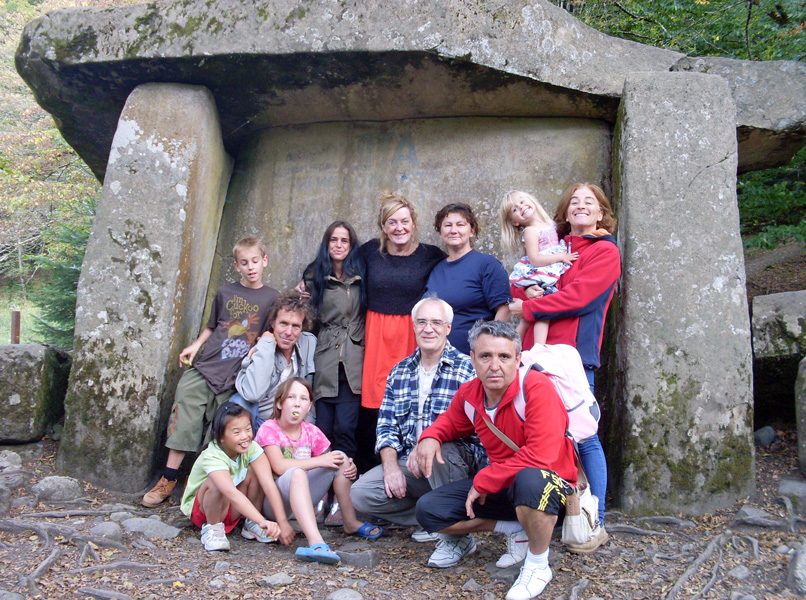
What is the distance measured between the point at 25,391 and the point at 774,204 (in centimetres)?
615

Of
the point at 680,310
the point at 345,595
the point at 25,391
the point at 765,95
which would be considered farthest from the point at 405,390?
the point at 765,95

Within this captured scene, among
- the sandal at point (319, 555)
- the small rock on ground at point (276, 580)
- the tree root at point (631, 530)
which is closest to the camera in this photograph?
the small rock on ground at point (276, 580)

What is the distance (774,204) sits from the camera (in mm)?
5754

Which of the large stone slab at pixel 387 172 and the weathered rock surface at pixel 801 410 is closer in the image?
the weathered rock surface at pixel 801 410

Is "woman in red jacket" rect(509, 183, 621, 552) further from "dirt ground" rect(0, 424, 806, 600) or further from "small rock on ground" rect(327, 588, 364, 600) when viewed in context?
"small rock on ground" rect(327, 588, 364, 600)

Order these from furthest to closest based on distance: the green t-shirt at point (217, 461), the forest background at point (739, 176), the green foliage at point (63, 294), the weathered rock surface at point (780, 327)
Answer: the green foliage at point (63, 294), the forest background at point (739, 176), the weathered rock surface at point (780, 327), the green t-shirt at point (217, 461)

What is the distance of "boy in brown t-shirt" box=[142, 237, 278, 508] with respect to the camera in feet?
13.1

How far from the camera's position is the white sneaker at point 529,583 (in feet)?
8.66

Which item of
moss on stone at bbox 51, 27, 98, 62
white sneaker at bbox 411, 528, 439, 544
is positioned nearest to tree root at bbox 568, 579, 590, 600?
white sneaker at bbox 411, 528, 439, 544

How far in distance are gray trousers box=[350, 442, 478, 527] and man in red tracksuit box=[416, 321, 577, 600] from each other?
0.12m

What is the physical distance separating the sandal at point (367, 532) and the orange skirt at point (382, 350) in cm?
70

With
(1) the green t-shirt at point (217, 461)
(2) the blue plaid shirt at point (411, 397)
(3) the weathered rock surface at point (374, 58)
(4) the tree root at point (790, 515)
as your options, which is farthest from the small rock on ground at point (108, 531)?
(4) the tree root at point (790, 515)

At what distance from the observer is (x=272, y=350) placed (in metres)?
3.91

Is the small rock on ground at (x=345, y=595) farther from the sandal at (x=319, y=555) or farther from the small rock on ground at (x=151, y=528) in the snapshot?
the small rock on ground at (x=151, y=528)
